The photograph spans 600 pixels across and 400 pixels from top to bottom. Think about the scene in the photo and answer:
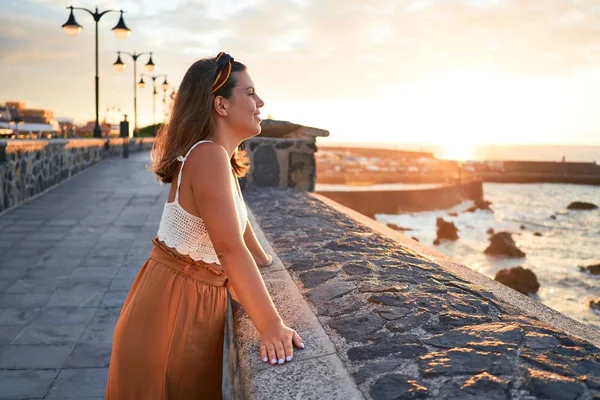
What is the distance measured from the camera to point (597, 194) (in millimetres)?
66125

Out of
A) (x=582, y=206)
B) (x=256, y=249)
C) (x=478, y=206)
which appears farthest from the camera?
(x=582, y=206)

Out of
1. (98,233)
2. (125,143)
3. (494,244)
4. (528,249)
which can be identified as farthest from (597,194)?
(98,233)

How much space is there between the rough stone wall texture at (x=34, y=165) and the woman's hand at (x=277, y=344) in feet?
25.3

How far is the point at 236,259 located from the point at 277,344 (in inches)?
11.7

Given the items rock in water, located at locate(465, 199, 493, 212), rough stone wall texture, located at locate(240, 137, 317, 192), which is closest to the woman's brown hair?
rough stone wall texture, located at locate(240, 137, 317, 192)

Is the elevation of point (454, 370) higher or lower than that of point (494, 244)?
higher

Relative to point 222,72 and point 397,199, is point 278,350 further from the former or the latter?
point 397,199

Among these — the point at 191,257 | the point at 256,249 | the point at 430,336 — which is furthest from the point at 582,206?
the point at 191,257

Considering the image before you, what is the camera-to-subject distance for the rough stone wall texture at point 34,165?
8.44m

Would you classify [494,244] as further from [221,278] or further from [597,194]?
[597,194]

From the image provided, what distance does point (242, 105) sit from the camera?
2094 millimetres

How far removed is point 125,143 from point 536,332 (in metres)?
22.4

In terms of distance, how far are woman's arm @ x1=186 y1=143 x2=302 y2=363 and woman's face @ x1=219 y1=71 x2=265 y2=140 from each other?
0.32 meters

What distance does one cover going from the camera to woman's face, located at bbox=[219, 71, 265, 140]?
2084 mm
